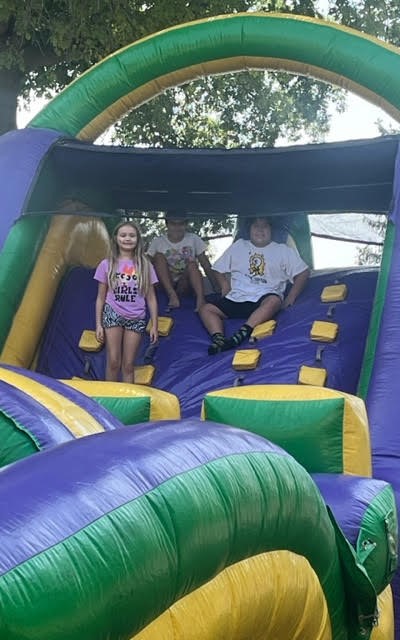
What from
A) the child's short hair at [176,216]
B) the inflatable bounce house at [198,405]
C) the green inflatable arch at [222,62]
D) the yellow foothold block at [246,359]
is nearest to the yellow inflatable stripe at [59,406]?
the inflatable bounce house at [198,405]

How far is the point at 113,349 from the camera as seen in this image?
16.4 feet

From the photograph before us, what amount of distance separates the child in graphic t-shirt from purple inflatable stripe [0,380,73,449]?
3.39m

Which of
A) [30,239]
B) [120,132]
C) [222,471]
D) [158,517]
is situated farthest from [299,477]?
[120,132]

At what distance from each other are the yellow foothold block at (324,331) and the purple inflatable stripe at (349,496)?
180 cm

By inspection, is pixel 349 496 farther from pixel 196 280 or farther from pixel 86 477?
pixel 196 280

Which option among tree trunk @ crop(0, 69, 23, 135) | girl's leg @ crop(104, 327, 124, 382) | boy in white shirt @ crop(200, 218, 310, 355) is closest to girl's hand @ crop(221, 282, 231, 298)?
boy in white shirt @ crop(200, 218, 310, 355)

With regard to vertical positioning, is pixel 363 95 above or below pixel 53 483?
above

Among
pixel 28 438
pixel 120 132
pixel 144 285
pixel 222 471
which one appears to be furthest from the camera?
pixel 120 132

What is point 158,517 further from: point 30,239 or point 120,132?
point 120,132

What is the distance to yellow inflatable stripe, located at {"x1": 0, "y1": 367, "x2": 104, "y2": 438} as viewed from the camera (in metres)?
2.37

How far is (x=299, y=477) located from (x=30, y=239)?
137 inches

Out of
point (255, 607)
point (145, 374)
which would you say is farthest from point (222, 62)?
point (255, 607)

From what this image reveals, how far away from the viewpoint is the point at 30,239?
5.17 meters

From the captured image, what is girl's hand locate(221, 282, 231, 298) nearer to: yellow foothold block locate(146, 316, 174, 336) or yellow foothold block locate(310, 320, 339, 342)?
yellow foothold block locate(146, 316, 174, 336)
